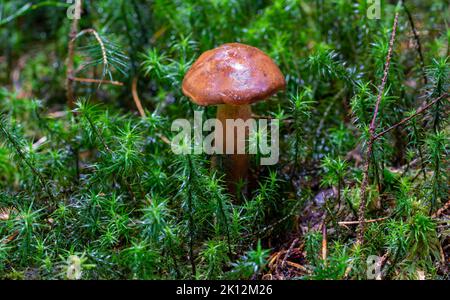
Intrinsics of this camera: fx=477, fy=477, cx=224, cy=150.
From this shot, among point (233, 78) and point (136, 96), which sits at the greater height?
point (136, 96)

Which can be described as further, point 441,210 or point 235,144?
point 235,144

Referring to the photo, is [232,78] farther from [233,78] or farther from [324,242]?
[324,242]

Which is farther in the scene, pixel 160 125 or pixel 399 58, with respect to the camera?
pixel 399 58

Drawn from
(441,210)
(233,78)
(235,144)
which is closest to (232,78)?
(233,78)

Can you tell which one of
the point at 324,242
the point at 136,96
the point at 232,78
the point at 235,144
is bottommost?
the point at 324,242

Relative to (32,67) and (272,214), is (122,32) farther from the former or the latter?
(272,214)

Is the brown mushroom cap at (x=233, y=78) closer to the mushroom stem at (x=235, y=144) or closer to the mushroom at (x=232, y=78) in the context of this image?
the mushroom at (x=232, y=78)

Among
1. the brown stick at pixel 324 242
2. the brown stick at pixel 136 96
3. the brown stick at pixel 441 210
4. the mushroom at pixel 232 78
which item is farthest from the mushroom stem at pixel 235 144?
the brown stick at pixel 441 210
